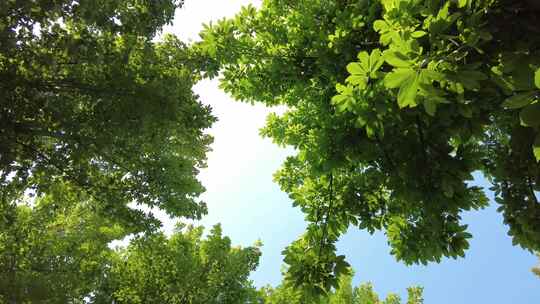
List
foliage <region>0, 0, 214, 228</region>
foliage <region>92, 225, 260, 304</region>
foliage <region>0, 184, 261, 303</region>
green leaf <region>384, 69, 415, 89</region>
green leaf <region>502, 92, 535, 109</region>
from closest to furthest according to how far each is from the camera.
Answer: green leaf <region>502, 92, 535, 109</region>
green leaf <region>384, 69, 415, 89</region>
foliage <region>0, 0, 214, 228</region>
foliage <region>0, 184, 261, 303</region>
foliage <region>92, 225, 260, 304</region>

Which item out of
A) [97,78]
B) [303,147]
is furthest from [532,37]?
[97,78]

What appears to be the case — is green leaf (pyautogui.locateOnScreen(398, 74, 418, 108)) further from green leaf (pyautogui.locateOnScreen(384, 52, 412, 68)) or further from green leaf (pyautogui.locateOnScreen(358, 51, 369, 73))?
green leaf (pyautogui.locateOnScreen(358, 51, 369, 73))

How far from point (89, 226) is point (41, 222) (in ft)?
5.42

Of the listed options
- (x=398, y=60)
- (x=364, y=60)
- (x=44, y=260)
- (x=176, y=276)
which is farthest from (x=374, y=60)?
(x=44, y=260)

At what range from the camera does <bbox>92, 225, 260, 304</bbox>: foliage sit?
880 centimetres

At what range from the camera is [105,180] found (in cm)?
629

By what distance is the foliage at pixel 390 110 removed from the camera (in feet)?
7.17

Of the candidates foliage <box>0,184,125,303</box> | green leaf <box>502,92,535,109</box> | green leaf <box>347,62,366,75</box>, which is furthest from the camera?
foliage <box>0,184,125,303</box>

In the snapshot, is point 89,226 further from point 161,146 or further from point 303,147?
point 303,147

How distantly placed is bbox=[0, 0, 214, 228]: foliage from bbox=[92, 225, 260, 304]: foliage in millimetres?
3118

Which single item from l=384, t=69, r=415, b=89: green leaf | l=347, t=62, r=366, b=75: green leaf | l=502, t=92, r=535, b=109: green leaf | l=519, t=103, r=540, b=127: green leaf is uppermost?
l=347, t=62, r=366, b=75: green leaf

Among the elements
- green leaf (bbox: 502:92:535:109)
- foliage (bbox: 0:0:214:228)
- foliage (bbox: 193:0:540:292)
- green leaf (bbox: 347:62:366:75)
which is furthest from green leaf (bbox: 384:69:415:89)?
foliage (bbox: 0:0:214:228)

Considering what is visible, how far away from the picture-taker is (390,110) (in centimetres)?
340

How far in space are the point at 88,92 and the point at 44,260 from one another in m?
5.44
